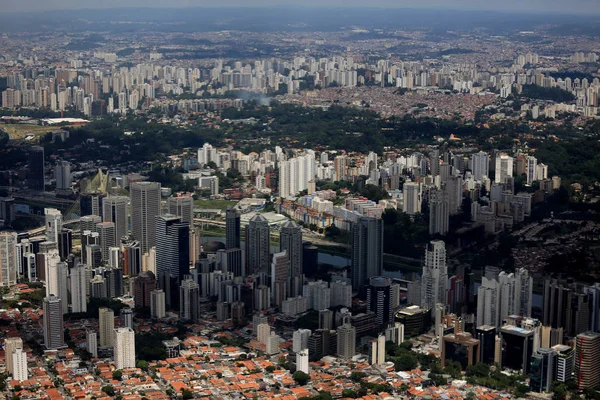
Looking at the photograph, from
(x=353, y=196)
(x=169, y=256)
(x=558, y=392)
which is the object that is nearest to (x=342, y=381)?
(x=558, y=392)

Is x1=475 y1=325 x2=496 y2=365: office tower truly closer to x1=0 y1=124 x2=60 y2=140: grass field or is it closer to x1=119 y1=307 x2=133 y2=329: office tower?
x1=119 y1=307 x2=133 y2=329: office tower

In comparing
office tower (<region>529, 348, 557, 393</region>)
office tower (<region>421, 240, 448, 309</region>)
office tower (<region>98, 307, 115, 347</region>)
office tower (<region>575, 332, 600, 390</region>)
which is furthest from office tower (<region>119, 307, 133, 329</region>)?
office tower (<region>575, 332, 600, 390</region>)

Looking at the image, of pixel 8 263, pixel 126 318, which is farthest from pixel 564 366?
pixel 8 263

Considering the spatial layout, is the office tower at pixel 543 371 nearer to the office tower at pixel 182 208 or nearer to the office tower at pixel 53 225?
the office tower at pixel 182 208

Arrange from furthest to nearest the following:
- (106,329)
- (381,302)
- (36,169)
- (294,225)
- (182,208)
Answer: (36,169) → (182,208) → (294,225) → (381,302) → (106,329)

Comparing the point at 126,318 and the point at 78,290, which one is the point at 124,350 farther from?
the point at 78,290
